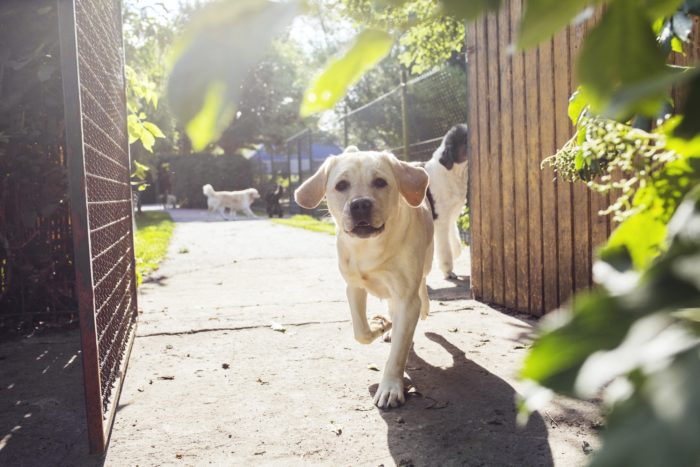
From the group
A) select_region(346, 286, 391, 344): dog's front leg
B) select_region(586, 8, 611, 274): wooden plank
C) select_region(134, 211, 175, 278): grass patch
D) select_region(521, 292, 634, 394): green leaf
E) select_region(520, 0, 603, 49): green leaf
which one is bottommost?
select_region(134, 211, 175, 278): grass patch

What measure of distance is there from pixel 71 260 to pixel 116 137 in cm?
94

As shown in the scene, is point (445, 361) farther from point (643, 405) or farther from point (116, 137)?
point (643, 405)

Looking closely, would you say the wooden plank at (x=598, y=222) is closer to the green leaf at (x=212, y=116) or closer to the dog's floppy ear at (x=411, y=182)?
the dog's floppy ear at (x=411, y=182)

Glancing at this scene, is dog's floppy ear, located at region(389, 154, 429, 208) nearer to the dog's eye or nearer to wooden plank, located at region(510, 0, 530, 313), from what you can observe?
the dog's eye

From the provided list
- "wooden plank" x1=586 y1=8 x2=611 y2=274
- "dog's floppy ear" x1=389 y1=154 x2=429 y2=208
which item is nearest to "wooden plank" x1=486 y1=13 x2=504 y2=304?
"wooden plank" x1=586 y1=8 x2=611 y2=274

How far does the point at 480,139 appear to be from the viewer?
4844mm

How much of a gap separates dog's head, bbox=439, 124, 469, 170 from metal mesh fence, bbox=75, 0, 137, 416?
128 inches

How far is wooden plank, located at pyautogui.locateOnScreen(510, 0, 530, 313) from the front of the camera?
4230 millimetres

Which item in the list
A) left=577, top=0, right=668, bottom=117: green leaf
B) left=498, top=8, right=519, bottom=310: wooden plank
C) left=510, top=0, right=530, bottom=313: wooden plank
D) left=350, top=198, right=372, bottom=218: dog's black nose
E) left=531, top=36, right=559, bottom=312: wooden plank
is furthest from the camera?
left=498, top=8, right=519, bottom=310: wooden plank

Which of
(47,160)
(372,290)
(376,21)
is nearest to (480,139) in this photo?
(372,290)

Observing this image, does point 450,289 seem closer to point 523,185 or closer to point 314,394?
point 523,185

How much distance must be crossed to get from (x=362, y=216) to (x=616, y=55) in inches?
109

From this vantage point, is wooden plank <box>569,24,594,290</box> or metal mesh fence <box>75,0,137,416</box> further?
wooden plank <box>569,24,594,290</box>

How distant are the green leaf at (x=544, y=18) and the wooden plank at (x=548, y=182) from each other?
3.76 meters
